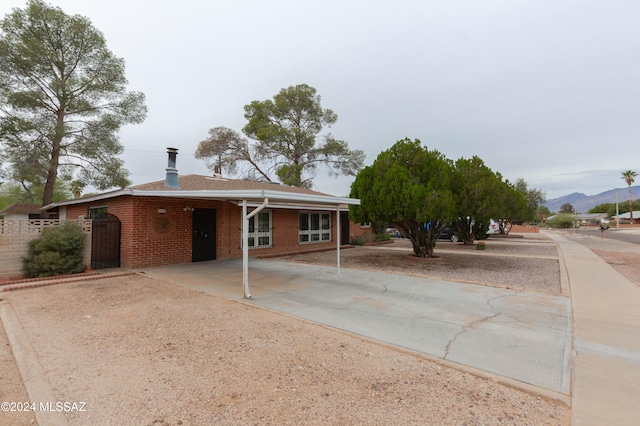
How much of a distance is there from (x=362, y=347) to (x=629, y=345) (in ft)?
11.8

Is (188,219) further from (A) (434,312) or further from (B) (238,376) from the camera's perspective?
(A) (434,312)

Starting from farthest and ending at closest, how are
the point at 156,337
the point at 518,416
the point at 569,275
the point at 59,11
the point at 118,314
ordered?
the point at 59,11
the point at 569,275
the point at 118,314
the point at 156,337
the point at 518,416

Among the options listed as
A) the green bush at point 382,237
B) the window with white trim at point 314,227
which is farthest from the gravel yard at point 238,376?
the green bush at point 382,237

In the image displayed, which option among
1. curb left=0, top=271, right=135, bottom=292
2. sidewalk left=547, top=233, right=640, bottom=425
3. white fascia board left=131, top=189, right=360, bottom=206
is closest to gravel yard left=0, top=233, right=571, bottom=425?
sidewalk left=547, top=233, right=640, bottom=425

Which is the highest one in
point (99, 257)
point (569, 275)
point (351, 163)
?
point (351, 163)

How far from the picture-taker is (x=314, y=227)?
16.2 meters

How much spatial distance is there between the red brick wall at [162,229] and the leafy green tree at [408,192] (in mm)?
5052

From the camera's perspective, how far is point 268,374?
10.00ft

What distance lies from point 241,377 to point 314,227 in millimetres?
13244

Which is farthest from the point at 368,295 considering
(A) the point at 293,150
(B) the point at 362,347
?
(A) the point at 293,150

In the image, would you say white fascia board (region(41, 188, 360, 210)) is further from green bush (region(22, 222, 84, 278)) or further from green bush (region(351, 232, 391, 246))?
green bush (region(351, 232, 391, 246))

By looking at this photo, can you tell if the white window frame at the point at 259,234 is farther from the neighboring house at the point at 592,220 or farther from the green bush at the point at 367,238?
the neighboring house at the point at 592,220

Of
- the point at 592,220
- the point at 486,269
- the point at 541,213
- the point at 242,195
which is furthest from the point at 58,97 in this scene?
the point at 592,220

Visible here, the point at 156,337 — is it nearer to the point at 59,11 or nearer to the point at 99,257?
the point at 99,257
